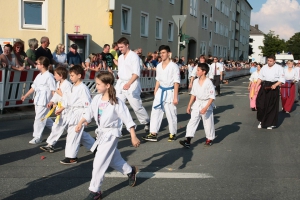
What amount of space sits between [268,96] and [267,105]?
23cm

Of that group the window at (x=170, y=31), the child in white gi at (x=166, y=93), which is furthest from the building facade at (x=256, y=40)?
the child in white gi at (x=166, y=93)

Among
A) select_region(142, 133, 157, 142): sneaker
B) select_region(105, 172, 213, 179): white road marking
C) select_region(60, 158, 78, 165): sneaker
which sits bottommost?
select_region(105, 172, 213, 179): white road marking

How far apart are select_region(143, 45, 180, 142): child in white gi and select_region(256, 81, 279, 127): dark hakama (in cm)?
306

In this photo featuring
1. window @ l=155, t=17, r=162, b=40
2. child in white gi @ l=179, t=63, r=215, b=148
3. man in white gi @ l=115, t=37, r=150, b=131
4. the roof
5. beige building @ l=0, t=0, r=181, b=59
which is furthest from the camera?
the roof

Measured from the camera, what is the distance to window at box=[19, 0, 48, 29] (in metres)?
20.5

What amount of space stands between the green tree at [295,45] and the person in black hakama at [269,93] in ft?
372

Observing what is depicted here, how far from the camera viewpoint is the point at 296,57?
117688 millimetres

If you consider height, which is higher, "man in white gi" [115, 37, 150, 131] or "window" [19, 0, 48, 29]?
"window" [19, 0, 48, 29]

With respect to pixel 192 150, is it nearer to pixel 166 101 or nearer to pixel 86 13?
pixel 166 101

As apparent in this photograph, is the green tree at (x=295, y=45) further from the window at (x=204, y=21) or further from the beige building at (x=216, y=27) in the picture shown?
the window at (x=204, y=21)

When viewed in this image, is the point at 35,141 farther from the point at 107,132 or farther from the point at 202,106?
the point at 107,132

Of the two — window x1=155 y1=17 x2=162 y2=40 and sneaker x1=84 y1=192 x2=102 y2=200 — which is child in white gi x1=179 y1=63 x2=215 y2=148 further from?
window x1=155 y1=17 x2=162 y2=40

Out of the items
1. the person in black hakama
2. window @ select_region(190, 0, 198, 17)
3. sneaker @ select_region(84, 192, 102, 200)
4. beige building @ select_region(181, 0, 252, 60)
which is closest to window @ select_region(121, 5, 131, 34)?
beige building @ select_region(181, 0, 252, 60)

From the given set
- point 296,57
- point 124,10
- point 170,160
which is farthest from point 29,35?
point 296,57
